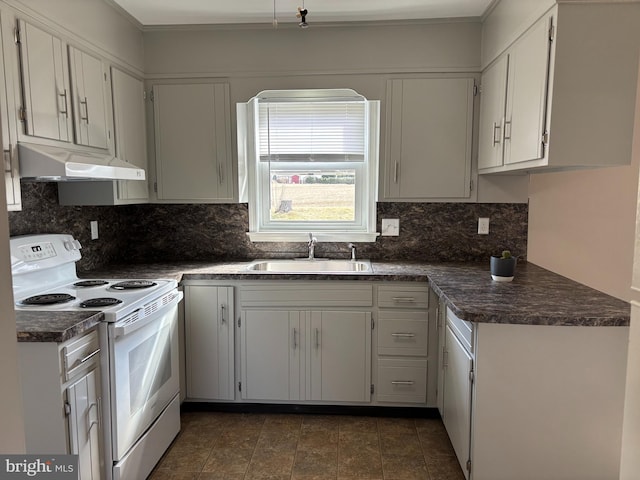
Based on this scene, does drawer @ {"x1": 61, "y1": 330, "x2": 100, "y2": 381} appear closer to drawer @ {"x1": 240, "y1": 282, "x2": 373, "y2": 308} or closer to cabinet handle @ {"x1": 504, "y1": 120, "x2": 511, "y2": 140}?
drawer @ {"x1": 240, "y1": 282, "x2": 373, "y2": 308}

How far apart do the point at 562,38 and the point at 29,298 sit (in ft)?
8.50

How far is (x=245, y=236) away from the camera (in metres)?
3.25

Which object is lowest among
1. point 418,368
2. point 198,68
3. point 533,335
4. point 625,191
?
point 418,368

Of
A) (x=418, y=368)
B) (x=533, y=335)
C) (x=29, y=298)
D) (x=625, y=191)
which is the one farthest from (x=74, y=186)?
(x=625, y=191)

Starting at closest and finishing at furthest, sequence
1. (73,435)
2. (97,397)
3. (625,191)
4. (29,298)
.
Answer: (73,435), (97,397), (29,298), (625,191)

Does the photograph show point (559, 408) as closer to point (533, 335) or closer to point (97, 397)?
point (533, 335)

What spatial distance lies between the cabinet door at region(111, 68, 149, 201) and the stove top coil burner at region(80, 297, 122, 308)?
0.86m

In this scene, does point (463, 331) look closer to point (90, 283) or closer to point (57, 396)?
point (57, 396)

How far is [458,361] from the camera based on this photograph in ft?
7.10

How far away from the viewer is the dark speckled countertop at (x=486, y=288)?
5.89 ft

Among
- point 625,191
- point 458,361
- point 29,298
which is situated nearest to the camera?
point 29,298

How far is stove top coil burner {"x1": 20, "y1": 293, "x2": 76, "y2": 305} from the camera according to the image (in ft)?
6.34

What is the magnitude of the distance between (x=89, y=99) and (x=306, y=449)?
7.28ft

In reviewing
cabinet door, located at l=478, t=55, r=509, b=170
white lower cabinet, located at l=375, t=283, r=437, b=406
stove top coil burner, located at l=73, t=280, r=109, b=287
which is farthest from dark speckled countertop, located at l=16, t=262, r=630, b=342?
cabinet door, located at l=478, t=55, r=509, b=170
